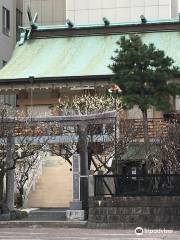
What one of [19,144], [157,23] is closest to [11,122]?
[19,144]

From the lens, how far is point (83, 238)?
19422mm

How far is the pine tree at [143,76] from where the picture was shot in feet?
84.5

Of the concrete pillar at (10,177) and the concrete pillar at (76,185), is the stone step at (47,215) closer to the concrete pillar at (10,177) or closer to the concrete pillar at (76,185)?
the concrete pillar at (76,185)

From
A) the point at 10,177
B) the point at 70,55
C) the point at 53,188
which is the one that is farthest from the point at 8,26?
the point at 10,177

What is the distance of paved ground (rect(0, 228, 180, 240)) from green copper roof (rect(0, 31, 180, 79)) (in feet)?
45.4

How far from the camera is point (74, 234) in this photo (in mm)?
20844

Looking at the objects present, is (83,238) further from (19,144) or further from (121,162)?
(121,162)

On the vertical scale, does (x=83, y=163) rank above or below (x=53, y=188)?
above

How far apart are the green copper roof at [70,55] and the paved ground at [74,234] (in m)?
13.8

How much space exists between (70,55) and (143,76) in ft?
45.0

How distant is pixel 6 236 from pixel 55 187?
10.8m

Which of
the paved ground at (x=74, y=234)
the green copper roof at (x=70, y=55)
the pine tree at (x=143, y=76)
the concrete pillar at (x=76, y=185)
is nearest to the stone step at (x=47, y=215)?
the concrete pillar at (x=76, y=185)

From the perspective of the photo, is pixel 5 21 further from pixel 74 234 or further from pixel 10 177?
pixel 74 234

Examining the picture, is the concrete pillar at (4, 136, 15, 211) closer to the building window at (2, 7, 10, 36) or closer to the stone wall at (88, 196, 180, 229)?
the stone wall at (88, 196, 180, 229)
